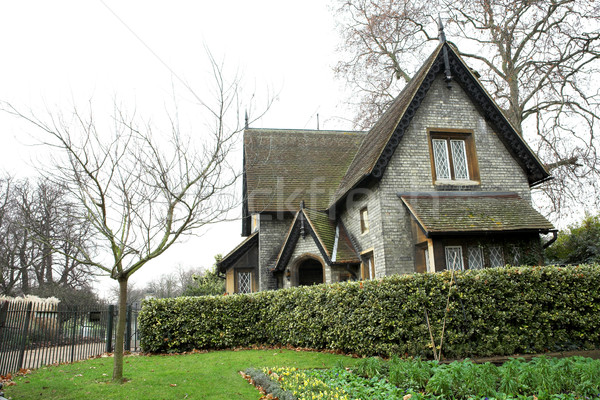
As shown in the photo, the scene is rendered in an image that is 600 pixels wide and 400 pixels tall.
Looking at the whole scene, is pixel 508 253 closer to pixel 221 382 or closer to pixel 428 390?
pixel 428 390

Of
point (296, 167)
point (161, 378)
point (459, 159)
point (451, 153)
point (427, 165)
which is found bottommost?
point (161, 378)

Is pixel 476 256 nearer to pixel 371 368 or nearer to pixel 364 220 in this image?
pixel 364 220

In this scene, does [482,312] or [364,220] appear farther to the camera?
[364,220]

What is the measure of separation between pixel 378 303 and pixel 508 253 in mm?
6074

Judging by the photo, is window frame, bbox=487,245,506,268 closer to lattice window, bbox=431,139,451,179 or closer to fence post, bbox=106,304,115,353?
lattice window, bbox=431,139,451,179

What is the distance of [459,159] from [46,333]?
14.9 metres

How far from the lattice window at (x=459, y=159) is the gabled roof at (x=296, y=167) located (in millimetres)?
6197

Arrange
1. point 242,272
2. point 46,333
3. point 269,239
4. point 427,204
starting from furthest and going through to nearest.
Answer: point 242,272, point 269,239, point 427,204, point 46,333

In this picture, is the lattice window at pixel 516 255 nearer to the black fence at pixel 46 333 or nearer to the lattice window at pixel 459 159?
the lattice window at pixel 459 159

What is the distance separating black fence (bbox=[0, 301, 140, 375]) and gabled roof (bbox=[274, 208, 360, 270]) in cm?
655

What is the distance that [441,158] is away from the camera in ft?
51.4

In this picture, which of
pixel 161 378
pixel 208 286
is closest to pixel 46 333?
pixel 161 378

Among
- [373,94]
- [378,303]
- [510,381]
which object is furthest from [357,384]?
[373,94]

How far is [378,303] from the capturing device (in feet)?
33.2
